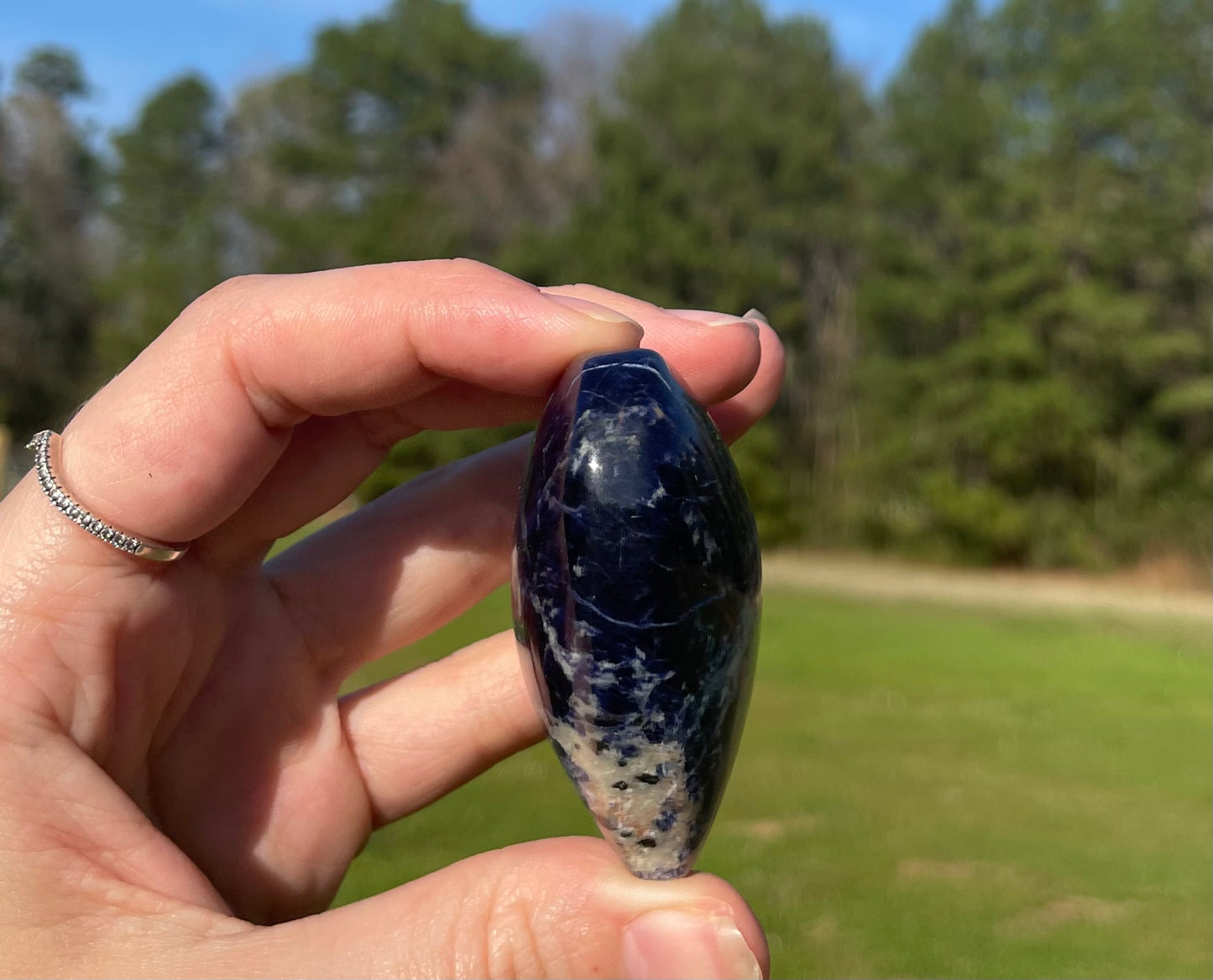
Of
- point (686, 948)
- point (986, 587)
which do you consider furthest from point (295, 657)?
point (986, 587)

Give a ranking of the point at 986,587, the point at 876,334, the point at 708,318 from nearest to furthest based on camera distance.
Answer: the point at 708,318, the point at 986,587, the point at 876,334

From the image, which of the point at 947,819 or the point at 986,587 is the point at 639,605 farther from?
the point at 986,587

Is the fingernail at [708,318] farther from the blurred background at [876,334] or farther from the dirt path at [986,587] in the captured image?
the dirt path at [986,587]

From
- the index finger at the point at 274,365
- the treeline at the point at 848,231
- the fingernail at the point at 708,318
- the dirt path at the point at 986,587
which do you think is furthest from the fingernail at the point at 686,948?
the treeline at the point at 848,231

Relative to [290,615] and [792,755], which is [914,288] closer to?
[792,755]

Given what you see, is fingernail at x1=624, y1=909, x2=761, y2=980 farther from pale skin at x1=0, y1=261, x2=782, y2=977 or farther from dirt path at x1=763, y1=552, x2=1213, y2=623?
dirt path at x1=763, y1=552, x2=1213, y2=623
